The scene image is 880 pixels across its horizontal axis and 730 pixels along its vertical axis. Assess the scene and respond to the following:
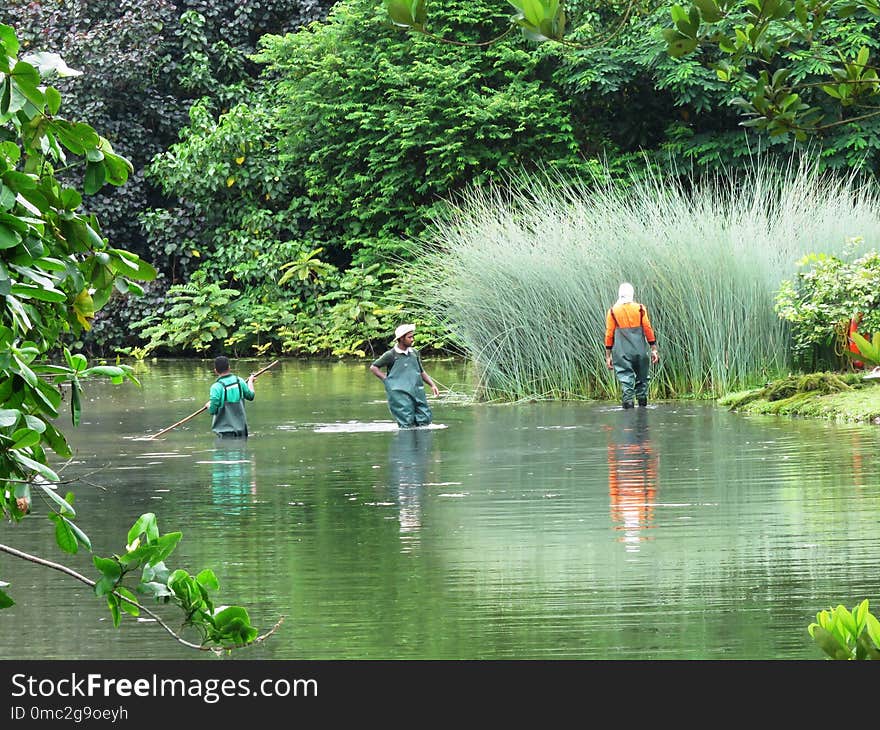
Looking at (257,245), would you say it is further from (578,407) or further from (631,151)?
(578,407)

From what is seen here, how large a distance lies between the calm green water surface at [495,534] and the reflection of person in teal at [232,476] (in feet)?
0.10

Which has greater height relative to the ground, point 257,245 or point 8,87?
point 257,245

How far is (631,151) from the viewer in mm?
31172

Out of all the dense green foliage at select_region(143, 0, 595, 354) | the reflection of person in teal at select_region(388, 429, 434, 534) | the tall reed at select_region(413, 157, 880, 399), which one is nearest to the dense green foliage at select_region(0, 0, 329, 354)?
the dense green foliage at select_region(143, 0, 595, 354)

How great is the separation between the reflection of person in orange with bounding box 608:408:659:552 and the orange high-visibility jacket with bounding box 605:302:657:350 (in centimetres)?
116

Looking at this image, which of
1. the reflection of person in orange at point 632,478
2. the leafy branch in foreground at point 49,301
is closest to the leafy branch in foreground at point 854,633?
the leafy branch in foreground at point 49,301

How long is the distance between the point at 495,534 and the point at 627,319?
8.07 m

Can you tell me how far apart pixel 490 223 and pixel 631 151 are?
491 inches

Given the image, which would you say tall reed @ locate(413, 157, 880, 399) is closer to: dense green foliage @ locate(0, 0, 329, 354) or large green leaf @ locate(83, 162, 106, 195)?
dense green foliage @ locate(0, 0, 329, 354)

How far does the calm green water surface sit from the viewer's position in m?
6.62

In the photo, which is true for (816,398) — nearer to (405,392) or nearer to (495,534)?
(405,392)

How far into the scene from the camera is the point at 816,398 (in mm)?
16391

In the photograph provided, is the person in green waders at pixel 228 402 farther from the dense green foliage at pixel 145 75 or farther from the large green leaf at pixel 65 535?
the dense green foliage at pixel 145 75

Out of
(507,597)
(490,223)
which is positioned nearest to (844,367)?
(490,223)
